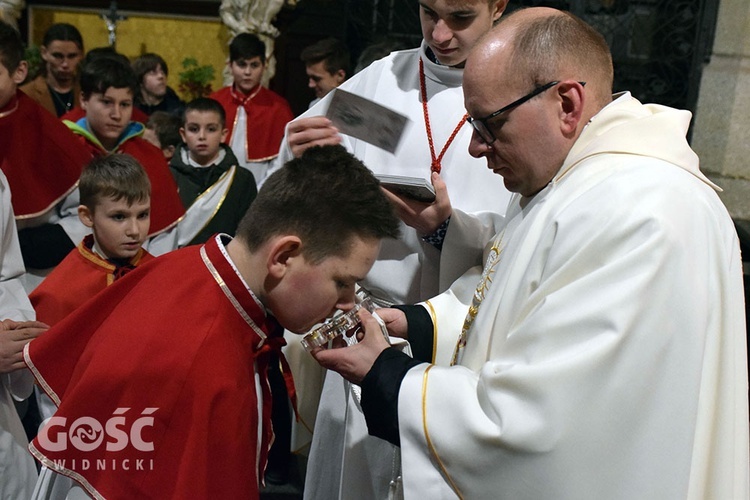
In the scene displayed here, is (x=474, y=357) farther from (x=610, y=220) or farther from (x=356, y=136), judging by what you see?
(x=356, y=136)

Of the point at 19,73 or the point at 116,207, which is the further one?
the point at 19,73

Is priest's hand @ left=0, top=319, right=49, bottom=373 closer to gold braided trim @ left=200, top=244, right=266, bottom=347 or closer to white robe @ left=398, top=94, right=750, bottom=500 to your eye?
gold braided trim @ left=200, top=244, right=266, bottom=347

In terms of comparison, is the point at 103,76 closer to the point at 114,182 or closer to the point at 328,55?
the point at 114,182

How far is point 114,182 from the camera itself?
349 centimetres

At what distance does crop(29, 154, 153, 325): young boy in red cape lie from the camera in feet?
11.0

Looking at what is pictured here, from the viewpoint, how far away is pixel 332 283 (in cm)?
220

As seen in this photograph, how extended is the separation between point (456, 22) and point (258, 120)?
459 centimetres

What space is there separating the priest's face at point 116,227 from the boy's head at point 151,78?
3981 millimetres

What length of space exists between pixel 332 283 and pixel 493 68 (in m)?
0.65

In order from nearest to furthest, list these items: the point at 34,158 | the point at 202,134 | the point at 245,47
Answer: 1. the point at 34,158
2. the point at 202,134
3. the point at 245,47

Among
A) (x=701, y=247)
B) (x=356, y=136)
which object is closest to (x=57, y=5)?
(x=356, y=136)

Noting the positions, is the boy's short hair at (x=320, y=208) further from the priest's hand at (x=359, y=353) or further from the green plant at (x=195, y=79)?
the green plant at (x=195, y=79)

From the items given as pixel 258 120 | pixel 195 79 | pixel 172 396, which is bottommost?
pixel 195 79

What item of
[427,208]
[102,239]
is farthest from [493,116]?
[102,239]
